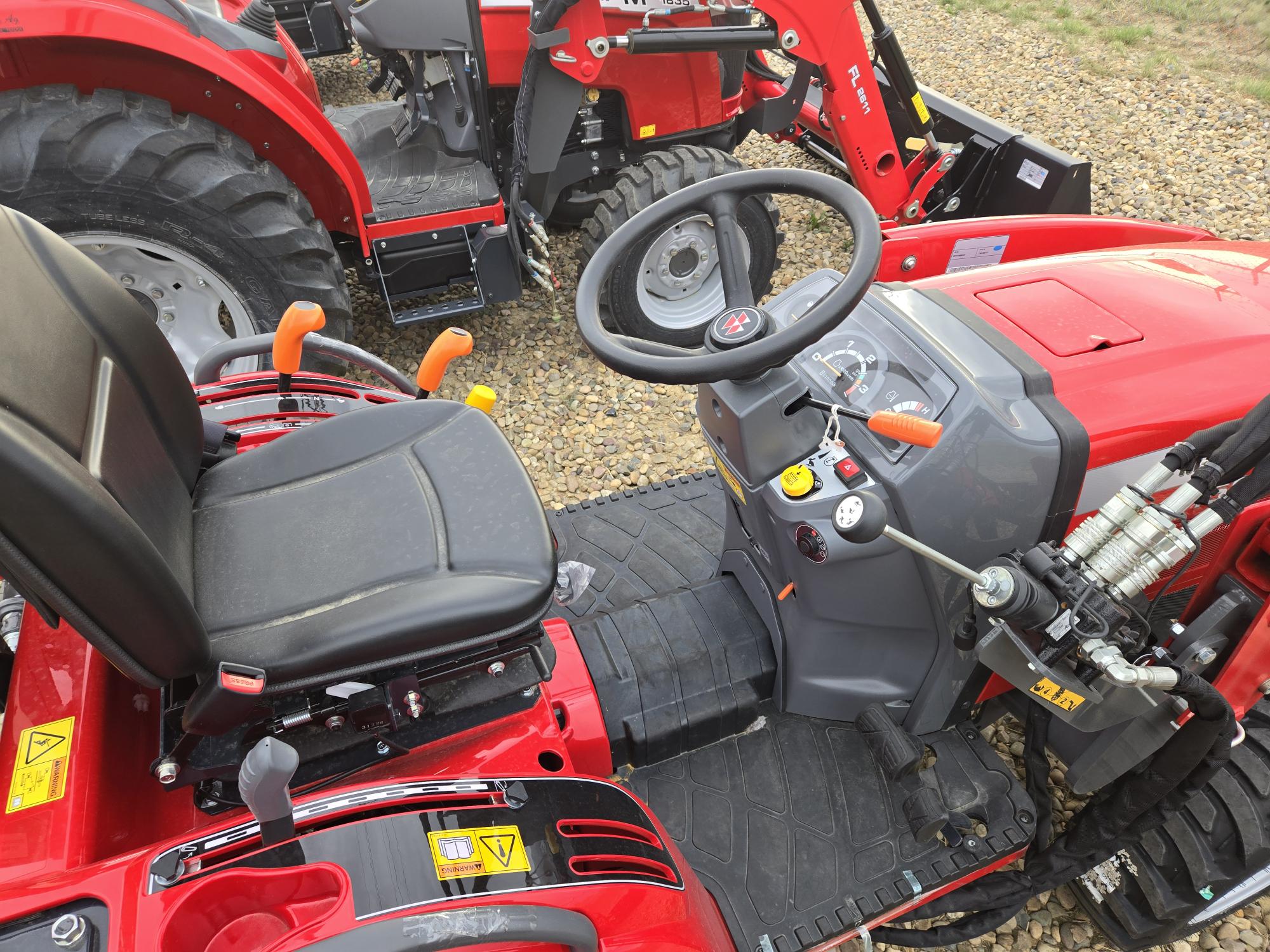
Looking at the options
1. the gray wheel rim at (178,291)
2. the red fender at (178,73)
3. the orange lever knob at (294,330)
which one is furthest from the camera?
the gray wheel rim at (178,291)

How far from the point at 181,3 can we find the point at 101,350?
172 cm

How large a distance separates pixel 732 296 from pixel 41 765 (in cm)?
134

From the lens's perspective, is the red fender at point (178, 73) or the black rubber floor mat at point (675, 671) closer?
the black rubber floor mat at point (675, 671)

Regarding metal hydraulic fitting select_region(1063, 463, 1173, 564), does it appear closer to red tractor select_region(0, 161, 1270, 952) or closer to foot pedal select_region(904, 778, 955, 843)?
red tractor select_region(0, 161, 1270, 952)

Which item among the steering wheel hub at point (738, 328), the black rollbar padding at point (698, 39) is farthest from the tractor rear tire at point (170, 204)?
the steering wheel hub at point (738, 328)

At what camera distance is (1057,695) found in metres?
1.32

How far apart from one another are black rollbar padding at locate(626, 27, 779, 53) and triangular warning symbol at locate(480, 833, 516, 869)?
266cm

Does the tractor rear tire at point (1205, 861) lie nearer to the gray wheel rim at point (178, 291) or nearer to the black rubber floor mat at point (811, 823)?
the black rubber floor mat at point (811, 823)

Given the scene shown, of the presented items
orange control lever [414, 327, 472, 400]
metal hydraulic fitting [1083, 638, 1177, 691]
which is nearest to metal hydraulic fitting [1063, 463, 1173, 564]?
metal hydraulic fitting [1083, 638, 1177, 691]

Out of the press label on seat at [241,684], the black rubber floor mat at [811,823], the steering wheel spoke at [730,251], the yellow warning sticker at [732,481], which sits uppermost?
the steering wheel spoke at [730,251]

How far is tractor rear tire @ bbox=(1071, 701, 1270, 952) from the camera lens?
1572mm

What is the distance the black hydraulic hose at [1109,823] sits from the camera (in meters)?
1.37

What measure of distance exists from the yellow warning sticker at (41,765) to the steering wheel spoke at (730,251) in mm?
1291

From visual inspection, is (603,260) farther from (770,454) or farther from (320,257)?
(320,257)
